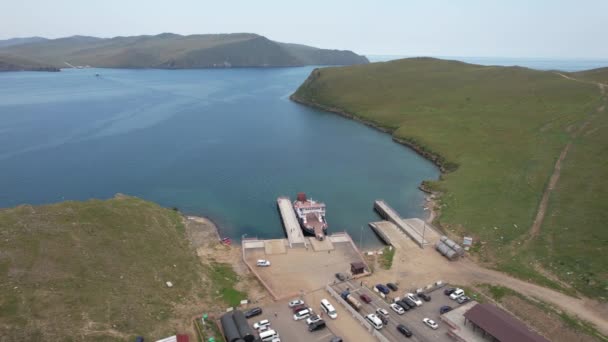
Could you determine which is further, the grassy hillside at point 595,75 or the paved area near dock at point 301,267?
the grassy hillside at point 595,75

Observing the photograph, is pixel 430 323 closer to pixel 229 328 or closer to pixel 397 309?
pixel 397 309

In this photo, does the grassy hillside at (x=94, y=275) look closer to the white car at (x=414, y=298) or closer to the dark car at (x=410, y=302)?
the dark car at (x=410, y=302)

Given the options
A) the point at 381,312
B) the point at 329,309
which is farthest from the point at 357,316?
the point at 329,309

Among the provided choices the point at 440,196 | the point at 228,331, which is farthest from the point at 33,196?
the point at 440,196

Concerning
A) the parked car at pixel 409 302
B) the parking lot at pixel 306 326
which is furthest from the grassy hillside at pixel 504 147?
the parking lot at pixel 306 326

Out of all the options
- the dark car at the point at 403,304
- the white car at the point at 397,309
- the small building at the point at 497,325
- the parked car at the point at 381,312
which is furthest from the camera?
the dark car at the point at 403,304

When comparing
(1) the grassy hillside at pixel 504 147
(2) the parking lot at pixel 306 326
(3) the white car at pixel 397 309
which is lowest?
(2) the parking lot at pixel 306 326

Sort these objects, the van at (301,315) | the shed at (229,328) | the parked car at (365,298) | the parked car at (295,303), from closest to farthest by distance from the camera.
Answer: the shed at (229,328), the van at (301,315), the parked car at (295,303), the parked car at (365,298)
